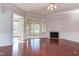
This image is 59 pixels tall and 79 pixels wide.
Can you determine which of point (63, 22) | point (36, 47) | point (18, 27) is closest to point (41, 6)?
point (18, 27)

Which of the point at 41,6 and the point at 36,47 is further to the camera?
the point at 36,47

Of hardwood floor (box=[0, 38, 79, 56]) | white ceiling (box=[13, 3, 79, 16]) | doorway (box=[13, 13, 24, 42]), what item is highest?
white ceiling (box=[13, 3, 79, 16])

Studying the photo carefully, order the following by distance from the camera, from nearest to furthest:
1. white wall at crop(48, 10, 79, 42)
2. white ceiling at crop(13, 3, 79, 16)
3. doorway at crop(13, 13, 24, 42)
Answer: white ceiling at crop(13, 3, 79, 16) → doorway at crop(13, 13, 24, 42) → white wall at crop(48, 10, 79, 42)

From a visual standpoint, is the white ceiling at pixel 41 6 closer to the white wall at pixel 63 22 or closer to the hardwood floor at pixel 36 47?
the white wall at pixel 63 22

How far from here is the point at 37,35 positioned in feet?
8.25

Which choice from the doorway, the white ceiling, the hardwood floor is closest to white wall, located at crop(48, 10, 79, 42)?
the white ceiling

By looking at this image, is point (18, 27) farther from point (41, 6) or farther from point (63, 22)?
point (63, 22)

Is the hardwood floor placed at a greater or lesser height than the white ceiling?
lesser

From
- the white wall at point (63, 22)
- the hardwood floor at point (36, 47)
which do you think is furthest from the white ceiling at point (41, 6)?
the hardwood floor at point (36, 47)

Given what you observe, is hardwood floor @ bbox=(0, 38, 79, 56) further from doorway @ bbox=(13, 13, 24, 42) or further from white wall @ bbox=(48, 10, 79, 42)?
white wall @ bbox=(48, 10, 79, 42)

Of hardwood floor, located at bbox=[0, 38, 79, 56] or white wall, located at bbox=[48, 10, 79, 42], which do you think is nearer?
hardwood floor, located at bbox=[0, 38, 79, 56]

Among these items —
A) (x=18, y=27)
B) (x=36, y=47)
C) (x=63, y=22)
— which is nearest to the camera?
(x=18, y=27)

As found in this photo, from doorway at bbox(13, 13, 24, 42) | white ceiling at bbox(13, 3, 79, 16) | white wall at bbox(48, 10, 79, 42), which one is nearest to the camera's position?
white ceiling at bbox(13, 3, 79, 16)

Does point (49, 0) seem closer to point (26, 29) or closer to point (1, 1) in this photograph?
point (1, 1)
